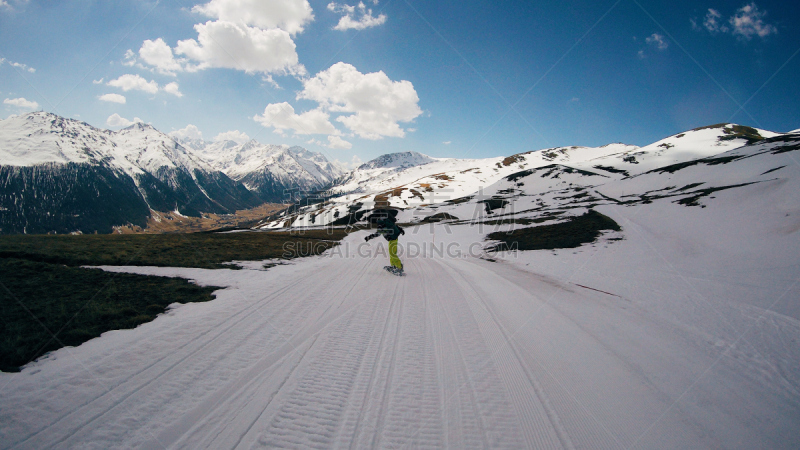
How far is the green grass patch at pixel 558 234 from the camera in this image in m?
21.6

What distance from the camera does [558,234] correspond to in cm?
2520

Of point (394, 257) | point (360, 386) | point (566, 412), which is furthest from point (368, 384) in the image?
point (394, 257)

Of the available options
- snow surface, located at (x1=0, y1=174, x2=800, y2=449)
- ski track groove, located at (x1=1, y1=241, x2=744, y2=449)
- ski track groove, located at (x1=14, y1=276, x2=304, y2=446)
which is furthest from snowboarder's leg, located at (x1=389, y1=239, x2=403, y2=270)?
ski track groove, located at (x1=14, y1=276, x2=304, y2=446)

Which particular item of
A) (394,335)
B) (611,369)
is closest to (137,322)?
(394,335)

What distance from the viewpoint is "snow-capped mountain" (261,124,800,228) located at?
141ft

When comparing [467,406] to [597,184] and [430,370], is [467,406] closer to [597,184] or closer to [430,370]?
[430,370]

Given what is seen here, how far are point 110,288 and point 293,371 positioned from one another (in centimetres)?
725

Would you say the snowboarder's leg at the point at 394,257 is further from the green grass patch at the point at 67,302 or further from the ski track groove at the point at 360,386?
the green grass patch at the point at 67,302

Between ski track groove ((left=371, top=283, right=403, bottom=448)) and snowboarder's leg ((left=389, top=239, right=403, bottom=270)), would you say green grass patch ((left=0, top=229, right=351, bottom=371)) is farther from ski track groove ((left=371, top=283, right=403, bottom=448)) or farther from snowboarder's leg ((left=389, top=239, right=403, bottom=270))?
snowboarder's leg ((left=389, top=239, right=403, bottom=270))

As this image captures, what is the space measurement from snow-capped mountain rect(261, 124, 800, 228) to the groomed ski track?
102 ft

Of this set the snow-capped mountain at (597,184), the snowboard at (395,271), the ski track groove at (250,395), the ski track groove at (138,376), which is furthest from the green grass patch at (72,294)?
the snow-capped mountain at (597,184)

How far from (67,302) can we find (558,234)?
2944 cm

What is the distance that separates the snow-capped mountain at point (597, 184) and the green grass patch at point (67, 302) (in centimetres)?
3908

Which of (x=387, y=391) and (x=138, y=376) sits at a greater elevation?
(x=138, y=376)
